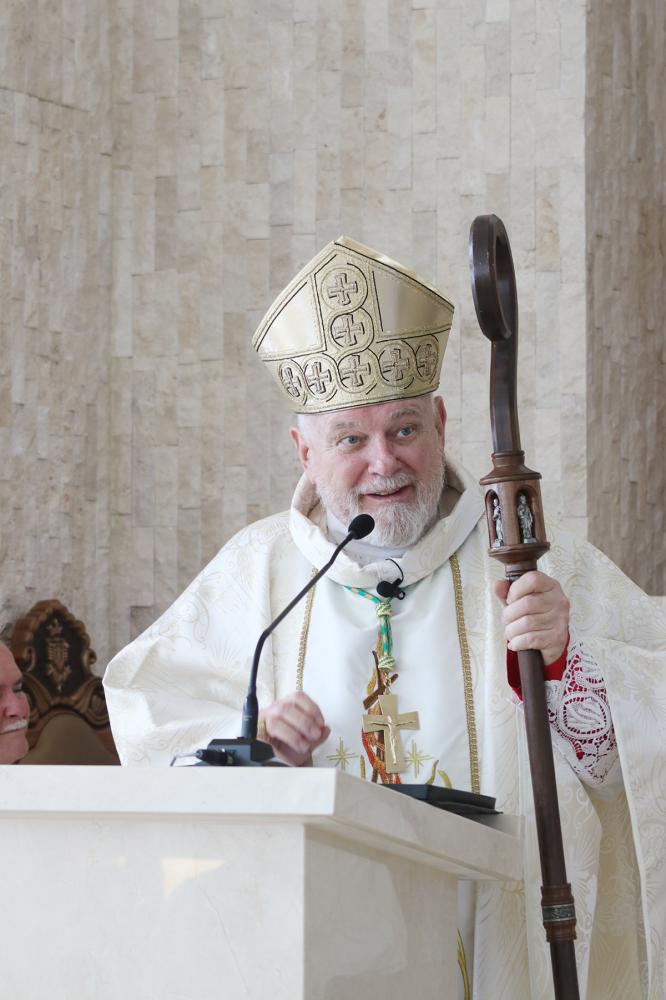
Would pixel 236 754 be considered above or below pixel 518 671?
below

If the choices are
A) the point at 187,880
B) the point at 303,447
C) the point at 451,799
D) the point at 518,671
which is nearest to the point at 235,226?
the point at 303,447

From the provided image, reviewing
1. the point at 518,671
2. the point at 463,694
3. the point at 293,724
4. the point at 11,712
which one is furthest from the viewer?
the point at 11,712

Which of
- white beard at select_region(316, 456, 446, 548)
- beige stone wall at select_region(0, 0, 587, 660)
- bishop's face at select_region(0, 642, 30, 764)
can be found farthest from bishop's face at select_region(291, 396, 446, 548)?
beige stone wall at select_region(0, 0, 587, 660)

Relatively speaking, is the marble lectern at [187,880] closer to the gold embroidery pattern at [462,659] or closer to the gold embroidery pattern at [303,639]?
the gold embroidery pattern at [462,659]

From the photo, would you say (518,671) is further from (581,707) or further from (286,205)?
(286,205)

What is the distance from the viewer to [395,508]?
11.9 ft

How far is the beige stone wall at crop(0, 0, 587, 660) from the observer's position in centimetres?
582

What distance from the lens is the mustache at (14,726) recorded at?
16.1ft

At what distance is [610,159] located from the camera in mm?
6152

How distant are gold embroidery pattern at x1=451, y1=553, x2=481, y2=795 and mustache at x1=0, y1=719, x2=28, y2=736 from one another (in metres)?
1.89

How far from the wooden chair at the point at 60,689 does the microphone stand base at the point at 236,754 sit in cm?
328

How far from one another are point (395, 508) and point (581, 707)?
70 centimetres

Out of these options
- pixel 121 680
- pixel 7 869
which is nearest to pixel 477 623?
pixel 121 680

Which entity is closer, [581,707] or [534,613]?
[534,613]
